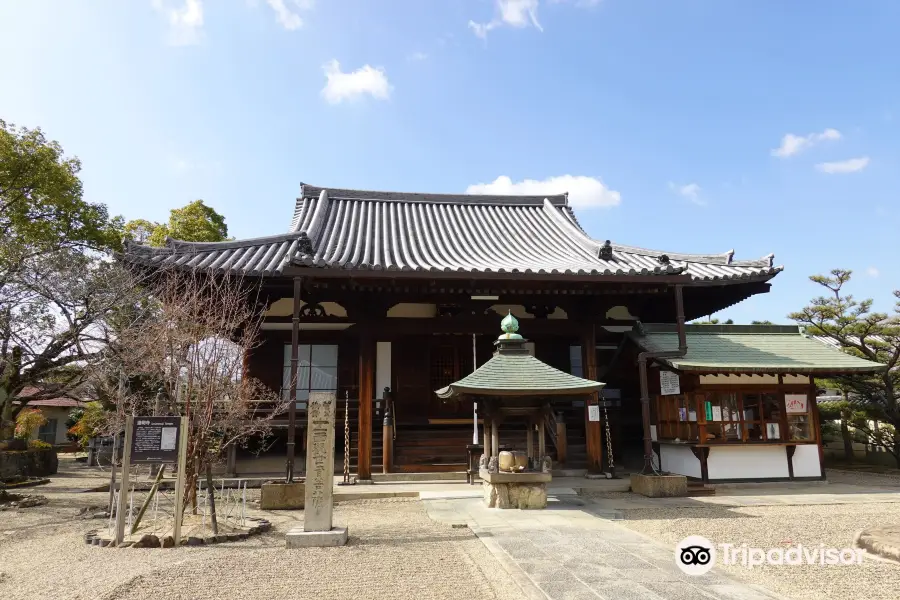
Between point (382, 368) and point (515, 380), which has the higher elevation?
point (382, 368)

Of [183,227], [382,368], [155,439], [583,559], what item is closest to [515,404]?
[583,559]

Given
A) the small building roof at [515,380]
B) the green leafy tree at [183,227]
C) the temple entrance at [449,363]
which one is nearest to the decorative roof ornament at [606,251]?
the temple entrance at [449,363]

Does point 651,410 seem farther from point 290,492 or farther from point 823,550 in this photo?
point 290,492

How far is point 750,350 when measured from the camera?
12547 mm

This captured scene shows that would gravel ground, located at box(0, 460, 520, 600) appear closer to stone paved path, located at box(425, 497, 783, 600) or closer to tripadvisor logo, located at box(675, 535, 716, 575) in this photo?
stone paved path, located at box(425, 497, 783, 600)

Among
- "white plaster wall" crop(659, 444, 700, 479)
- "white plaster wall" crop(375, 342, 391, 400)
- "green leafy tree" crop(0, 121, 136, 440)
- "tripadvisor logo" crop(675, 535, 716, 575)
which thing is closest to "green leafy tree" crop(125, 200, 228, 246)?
"green leafy tree" crop(0, 121, 136, 440)

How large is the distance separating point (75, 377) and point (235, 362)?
8848mm

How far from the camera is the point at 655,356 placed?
11828 millimetres

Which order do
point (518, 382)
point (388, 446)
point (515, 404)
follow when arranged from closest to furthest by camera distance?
1. point (518, 382)
2. point (515, 404)
3. point (388, 446)

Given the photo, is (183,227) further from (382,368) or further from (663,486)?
(663,486)

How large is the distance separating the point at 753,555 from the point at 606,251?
27.0 feet

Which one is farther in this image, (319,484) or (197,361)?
(197,361)

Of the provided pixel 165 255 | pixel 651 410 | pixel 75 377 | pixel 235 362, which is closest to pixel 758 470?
pixel 651 410

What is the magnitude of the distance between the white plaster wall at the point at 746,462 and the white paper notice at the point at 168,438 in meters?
10.1
